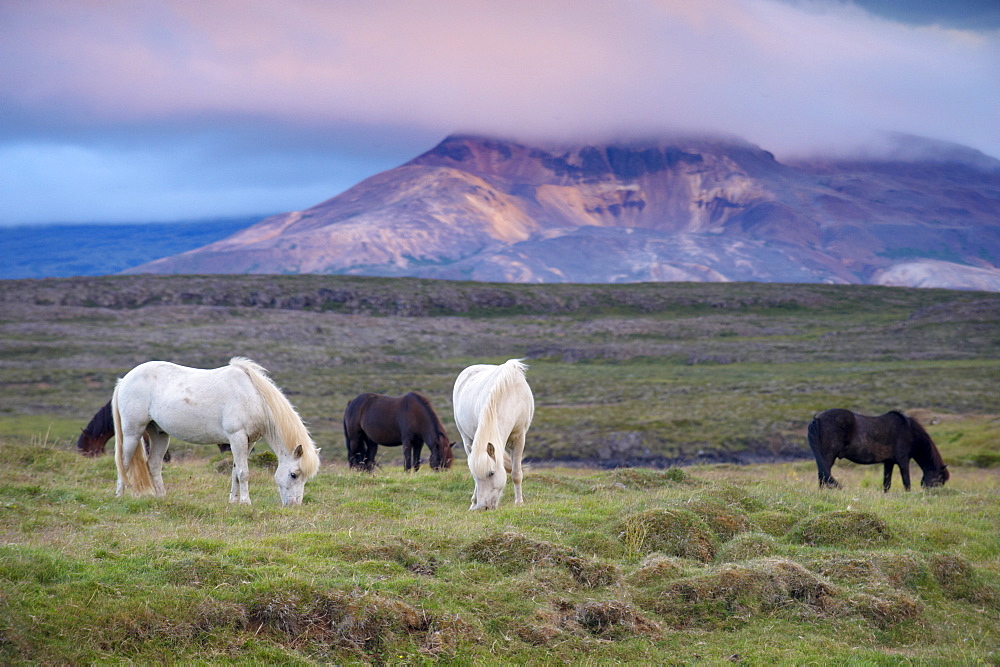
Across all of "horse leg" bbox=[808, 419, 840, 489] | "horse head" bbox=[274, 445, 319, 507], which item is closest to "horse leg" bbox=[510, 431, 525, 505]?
"horse head" bbox=[274, 445, 319, 507]

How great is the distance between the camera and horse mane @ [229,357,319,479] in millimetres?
13164

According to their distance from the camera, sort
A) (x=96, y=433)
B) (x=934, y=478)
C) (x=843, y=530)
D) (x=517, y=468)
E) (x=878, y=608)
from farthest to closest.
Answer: (x=96, y=433) < (x=934, y=478) < (x=517, y=468) < (x=843, y=530) < (x=878, y=608)

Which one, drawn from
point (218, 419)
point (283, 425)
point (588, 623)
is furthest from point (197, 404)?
point (588, 623)

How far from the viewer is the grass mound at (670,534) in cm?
1099

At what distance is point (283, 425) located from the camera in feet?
43.4

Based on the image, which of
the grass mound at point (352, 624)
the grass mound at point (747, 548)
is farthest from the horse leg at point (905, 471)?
the grass mound at point (352, 624)

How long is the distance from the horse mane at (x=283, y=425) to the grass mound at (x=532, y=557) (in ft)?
13.3

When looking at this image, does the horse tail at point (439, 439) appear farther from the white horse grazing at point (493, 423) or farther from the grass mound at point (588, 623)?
the grass mound at point (588, 623)

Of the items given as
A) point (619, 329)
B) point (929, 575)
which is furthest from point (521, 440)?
point (619, 329)

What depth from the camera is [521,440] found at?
48.0 feet

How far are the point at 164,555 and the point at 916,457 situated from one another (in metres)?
17.8

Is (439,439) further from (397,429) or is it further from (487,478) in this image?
(487,478)

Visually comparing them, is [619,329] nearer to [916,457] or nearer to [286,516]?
[916,457]

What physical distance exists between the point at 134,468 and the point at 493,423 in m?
6.28
